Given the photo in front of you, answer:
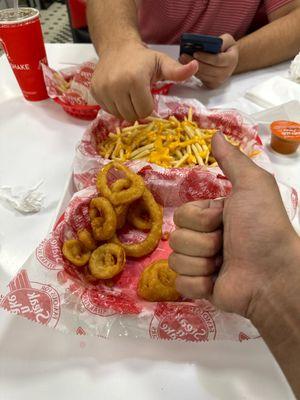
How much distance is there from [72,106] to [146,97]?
346mm

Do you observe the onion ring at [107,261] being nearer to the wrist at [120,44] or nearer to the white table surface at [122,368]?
the white table surface at [122,368]

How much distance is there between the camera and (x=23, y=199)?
98cm

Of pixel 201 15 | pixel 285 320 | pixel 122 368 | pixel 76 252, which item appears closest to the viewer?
pixel 285 320

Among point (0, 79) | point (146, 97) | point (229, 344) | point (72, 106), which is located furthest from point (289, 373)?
point (0, 79)

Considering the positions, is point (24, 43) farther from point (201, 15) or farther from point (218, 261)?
point (218, 261)

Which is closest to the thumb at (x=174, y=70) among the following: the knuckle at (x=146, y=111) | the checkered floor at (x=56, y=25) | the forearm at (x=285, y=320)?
the knuckle at (x=146, y=111)

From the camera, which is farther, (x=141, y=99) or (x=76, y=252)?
(x=141, y=99)

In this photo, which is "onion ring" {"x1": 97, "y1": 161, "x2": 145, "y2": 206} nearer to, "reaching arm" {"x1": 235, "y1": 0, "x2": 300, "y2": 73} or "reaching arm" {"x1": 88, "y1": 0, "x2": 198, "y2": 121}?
"reaching arm" {"x1": 88, "y1": 0, "x2": 198, "y2": 121}

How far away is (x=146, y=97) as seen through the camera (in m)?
1.05

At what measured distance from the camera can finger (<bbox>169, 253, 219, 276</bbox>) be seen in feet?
2.22

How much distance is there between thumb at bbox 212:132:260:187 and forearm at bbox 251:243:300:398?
0.58 feet

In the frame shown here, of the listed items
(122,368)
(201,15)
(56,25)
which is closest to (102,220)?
(122,368)

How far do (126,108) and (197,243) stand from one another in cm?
59

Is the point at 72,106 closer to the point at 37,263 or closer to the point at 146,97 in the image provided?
the point at 146,97
